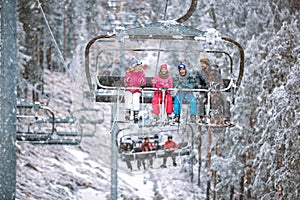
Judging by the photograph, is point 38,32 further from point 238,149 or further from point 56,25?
point 238,149

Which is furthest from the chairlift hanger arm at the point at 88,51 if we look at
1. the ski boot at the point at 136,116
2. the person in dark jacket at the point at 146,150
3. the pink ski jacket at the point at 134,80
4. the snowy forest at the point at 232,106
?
the person in dark jacket at the point at 146,150

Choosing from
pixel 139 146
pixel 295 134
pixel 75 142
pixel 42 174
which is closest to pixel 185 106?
pixel 139 146

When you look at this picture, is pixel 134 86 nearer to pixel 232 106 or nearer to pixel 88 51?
pixel 88 51

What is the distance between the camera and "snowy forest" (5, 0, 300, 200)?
46.4ft

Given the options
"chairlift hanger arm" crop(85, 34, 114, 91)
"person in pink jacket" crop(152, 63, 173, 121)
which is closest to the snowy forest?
"person in pink jacket" crop(152, 63, 173, 121)

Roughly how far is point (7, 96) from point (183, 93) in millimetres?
1968

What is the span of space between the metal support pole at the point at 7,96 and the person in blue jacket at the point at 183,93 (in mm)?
1811

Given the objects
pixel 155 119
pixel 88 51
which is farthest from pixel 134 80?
pixel 88 51

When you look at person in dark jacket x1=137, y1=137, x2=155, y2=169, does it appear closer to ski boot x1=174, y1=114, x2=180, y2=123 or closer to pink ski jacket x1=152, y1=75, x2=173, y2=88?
ski boot x1=174, y1=114, x2=180, y2=123

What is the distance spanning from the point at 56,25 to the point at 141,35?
2503cm

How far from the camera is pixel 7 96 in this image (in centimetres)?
601

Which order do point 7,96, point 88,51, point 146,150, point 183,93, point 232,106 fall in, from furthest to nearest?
point 232,106, point 146,150, point 183,93, point 7,96, point 88,51

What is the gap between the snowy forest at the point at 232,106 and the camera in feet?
46.4

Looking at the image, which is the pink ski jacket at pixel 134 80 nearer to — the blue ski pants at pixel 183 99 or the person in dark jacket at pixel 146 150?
the blue ski pants at pixel 183 99
